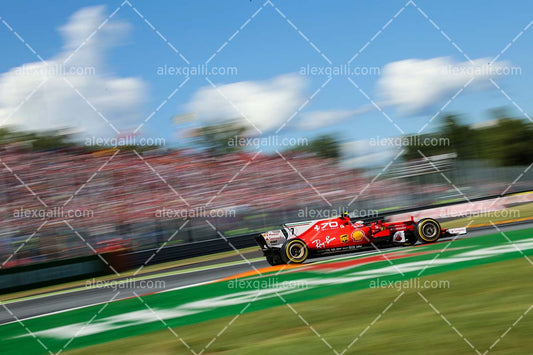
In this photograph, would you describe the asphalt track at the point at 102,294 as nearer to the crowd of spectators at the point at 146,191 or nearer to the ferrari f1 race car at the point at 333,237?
the ferrari f1 race car at the point at 333,237

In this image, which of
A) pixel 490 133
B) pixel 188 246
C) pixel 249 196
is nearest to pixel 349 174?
pixel 249 196

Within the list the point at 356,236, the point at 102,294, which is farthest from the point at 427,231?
the point at 102,294

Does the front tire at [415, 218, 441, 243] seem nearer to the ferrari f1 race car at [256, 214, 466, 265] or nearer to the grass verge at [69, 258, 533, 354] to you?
the ferrari f1 race car at [256, 214, 466, 265]

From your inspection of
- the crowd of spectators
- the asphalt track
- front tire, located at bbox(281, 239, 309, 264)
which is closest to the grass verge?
front tire, located at bbox(281, 239, 309, 264)

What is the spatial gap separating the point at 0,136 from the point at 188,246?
8.71 m

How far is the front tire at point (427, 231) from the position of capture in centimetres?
1229

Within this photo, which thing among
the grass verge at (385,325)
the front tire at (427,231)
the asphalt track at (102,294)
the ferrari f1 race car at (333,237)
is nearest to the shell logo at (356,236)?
the ferrari f1 race car at (333,237)

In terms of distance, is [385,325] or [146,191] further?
[146,191]

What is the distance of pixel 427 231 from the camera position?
1240cm

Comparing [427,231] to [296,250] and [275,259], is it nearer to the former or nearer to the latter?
[296,250]

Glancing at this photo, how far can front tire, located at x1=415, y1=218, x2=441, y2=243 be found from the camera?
12.3 meters

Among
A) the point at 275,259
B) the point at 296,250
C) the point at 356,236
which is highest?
the point at 356,236

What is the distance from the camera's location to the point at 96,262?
16.9 m

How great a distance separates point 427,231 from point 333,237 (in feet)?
6.39
